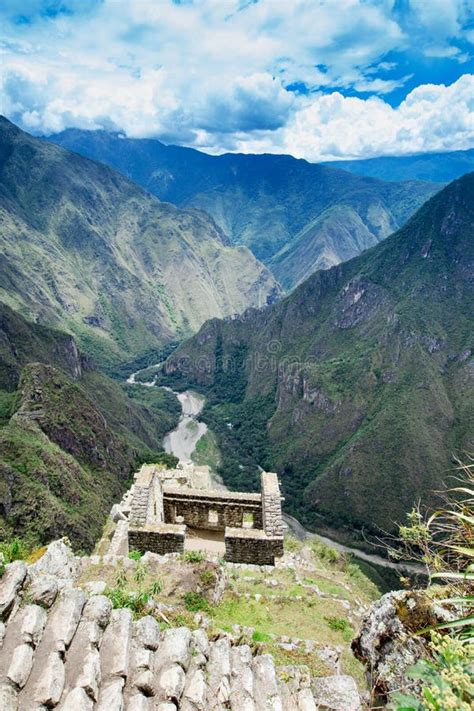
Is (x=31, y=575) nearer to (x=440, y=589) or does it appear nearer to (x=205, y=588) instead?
(x=205, y=588)

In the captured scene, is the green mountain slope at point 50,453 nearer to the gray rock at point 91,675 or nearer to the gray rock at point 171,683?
the gray rock at point 91,675

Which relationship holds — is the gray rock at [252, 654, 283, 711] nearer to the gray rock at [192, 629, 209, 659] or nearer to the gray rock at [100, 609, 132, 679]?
the gray rock at [192, 629, 209, 659]

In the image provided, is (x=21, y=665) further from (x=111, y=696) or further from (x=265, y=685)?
(x=265, y=685)

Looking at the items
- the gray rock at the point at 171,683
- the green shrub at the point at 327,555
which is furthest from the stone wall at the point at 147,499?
the green shrub at the point at 327,555

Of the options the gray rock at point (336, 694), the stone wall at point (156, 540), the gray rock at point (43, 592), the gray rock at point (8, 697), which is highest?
the stone wall at point (156, 540)

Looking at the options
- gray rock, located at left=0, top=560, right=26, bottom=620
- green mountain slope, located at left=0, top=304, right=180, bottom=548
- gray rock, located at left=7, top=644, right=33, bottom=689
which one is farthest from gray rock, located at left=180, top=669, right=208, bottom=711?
green mountain slope, located at left=0, top=304, right=180, bottom=548

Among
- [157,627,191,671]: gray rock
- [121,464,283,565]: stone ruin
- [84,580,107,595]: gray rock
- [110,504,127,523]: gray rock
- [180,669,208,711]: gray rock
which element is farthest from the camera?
[110,504,127,523]: gray rock

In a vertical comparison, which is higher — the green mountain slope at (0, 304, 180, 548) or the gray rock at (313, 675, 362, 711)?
the green mountain slope at (0, 304, 180, 548)

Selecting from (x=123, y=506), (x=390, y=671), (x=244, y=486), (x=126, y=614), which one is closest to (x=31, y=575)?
(x=126, y=614)
